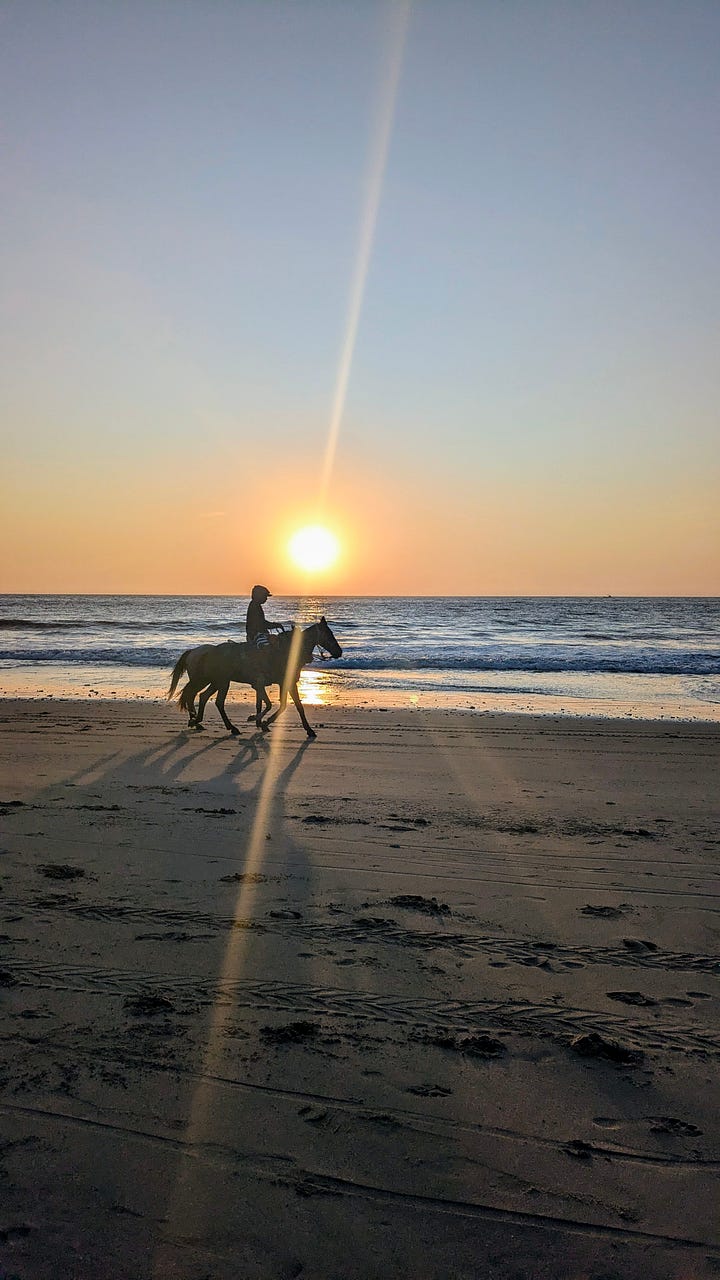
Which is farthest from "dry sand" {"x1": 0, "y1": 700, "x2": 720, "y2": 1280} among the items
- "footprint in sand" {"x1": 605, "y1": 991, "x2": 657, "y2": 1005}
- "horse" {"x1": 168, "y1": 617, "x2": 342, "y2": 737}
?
"horse" {"x1": 168, "y1": 617, "x2": 342, "y2": 737}

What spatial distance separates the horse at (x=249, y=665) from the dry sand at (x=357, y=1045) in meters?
5.46

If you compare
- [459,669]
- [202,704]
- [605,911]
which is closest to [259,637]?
[202,704]

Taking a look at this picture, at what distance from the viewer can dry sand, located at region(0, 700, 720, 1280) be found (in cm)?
229

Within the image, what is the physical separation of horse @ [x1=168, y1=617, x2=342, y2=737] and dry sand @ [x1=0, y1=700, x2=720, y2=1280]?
5463 mm

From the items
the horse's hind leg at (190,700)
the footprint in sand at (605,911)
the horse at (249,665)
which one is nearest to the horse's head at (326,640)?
the horse at (249,665)

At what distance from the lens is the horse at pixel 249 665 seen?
12359mm

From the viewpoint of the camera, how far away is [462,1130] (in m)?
2.74

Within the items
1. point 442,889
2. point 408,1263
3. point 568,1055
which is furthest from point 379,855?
point 408,1263

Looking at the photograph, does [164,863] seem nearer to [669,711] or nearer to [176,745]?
[176,745]

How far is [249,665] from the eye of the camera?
12438mm

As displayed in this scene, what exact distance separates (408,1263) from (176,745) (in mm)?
9171

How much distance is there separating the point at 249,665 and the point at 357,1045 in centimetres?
943

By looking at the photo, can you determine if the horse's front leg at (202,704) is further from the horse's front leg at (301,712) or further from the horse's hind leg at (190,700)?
the horse's front leg at (301,712)

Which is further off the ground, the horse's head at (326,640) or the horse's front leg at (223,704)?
the horse's head at (326,640)
